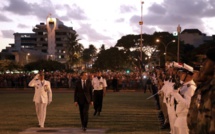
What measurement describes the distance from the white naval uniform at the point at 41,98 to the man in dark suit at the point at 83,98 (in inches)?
61.4

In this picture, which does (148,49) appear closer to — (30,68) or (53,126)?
(30,68)

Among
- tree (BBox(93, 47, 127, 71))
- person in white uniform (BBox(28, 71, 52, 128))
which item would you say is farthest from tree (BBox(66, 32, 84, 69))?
person in white uniform (BBox(28, 71, 52, 128))

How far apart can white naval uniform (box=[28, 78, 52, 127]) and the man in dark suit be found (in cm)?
156

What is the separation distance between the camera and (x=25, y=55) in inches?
4648

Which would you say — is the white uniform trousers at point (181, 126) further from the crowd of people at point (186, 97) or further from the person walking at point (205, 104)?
the person walking at point (205, 104)

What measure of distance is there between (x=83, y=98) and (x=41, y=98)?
6.28 feet

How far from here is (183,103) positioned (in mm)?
7184

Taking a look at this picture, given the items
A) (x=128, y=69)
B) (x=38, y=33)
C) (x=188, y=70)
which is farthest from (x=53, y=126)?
(x=38, y=33)

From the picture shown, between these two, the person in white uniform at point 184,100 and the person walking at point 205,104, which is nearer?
the person walking at point 205,104

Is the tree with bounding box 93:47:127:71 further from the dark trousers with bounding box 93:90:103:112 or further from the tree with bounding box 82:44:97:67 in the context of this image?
the dark trousers with bounding box 93:90:103:112

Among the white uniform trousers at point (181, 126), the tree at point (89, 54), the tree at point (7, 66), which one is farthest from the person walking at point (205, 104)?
the tree at point (89, 54)

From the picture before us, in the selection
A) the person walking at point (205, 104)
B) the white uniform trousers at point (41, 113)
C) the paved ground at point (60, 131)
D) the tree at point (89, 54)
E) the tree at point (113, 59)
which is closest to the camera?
the person walking at point (205, 104)

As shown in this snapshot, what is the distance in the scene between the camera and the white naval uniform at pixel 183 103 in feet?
23.5

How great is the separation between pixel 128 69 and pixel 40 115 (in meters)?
84.6
